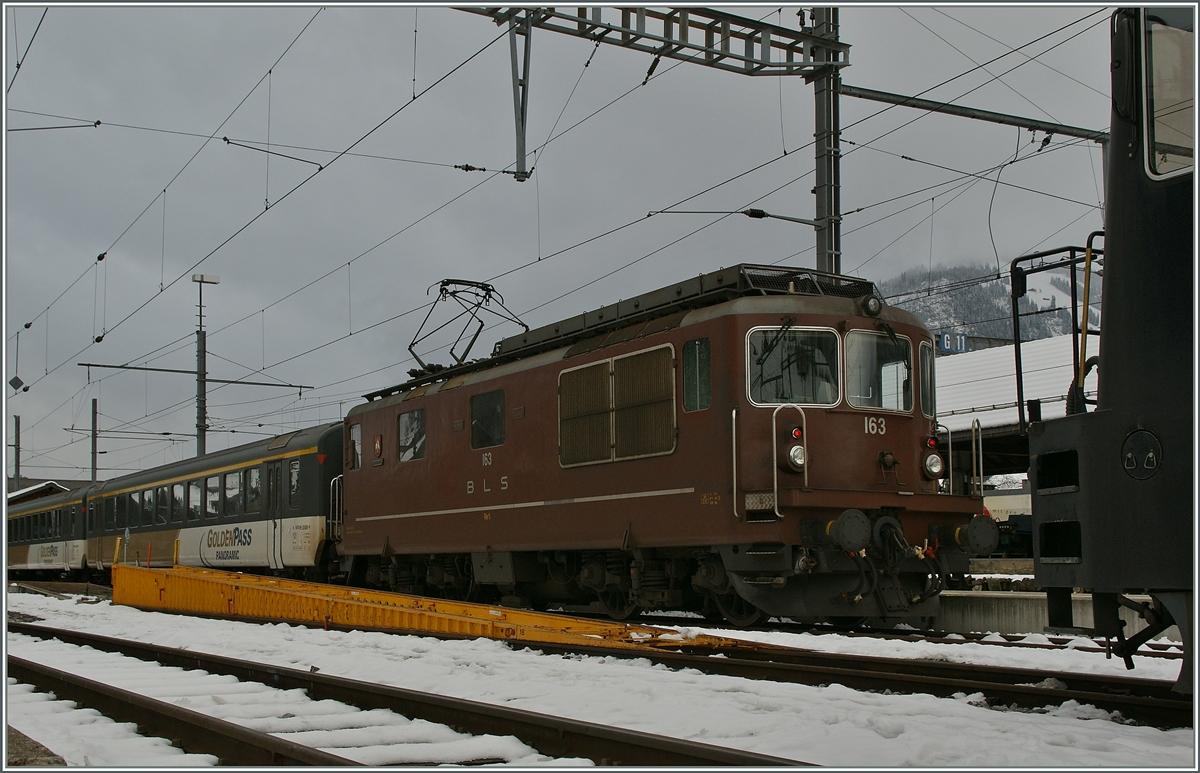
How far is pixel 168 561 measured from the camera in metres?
25.0

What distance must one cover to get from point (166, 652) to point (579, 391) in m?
5.25

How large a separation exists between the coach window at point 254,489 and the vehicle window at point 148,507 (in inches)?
250

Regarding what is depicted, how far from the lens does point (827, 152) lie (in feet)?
45.7

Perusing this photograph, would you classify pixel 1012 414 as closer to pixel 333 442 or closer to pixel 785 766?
pixel 333 442

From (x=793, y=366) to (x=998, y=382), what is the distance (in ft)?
53.5

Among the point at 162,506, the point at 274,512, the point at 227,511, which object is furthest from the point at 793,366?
the point at 162,506

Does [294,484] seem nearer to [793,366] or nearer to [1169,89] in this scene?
[793,366]

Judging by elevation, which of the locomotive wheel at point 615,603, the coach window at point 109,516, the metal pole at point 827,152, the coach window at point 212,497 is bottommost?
the locomotive wheel at point 615,603

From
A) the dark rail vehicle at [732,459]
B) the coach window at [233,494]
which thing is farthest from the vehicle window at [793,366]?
the coach window at [233,494]

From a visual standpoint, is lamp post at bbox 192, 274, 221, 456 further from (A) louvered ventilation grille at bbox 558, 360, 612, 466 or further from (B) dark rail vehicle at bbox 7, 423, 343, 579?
(A) louvered ventilation grille at bbox 558, 360, 612, 466

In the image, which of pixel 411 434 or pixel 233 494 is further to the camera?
pixel 233 494

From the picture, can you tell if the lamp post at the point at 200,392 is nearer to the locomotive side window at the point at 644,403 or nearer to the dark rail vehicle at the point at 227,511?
the dark rail vehicle at the point at 227,511

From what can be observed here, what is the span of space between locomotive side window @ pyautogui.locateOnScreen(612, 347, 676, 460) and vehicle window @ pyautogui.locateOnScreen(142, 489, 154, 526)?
1830cm

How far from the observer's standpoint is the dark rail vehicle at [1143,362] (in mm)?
4676
